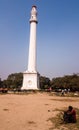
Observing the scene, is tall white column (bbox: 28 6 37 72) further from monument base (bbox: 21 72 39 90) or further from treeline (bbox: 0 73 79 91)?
treeline (bbox: 0 73 79 91)

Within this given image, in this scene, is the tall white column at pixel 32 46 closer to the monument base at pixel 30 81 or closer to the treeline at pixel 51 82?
the monument base at pixel 30 81

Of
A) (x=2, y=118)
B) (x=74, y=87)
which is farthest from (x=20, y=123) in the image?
(x=74, y=87)

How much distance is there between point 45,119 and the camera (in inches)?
653

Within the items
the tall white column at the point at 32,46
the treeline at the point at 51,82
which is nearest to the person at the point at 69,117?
the tall white column at the point at 32,46

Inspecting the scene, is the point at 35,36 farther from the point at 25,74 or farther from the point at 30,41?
the point at 25,74

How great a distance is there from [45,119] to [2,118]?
3.06m

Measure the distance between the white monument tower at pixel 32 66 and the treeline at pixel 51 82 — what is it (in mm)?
18601

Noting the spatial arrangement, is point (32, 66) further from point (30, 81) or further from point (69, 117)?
point (69, 117)

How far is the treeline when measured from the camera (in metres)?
81.6

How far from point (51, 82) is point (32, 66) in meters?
46.8

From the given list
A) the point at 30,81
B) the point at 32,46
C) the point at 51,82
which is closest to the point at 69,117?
the point at 30,81

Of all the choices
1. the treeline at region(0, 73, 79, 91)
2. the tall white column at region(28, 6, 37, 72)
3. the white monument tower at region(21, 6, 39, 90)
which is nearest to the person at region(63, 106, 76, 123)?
the white monument tower at region(21, 6, 39, 90)

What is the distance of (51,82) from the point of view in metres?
111

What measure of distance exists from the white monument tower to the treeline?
18.6 m
